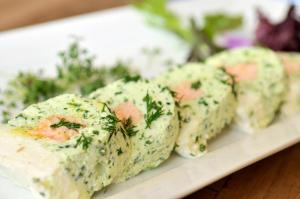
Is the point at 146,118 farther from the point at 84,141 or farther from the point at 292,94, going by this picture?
the point at 292,94

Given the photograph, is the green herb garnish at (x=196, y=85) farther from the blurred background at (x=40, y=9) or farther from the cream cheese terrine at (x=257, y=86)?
the blurred background at (x=40, y=9)

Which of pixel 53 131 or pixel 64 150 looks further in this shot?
pixel 53 131

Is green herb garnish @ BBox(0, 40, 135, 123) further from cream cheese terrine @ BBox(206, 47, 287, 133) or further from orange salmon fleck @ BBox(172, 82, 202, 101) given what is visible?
cream cheese terrine @ BBox(206, 47, 287, 133)

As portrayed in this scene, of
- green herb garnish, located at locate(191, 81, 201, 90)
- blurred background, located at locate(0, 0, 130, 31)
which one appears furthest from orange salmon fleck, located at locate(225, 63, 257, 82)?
blurred background, located at locate(0, 0, 130, 31)

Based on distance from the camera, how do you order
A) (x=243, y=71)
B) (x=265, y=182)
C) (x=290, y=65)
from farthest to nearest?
(x=290, y=65), (x=243, y=71), (x=265, y=182)

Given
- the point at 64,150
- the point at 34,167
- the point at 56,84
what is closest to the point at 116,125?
the point at 64,150

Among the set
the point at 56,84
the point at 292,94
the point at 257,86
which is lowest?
the point at 292,94
